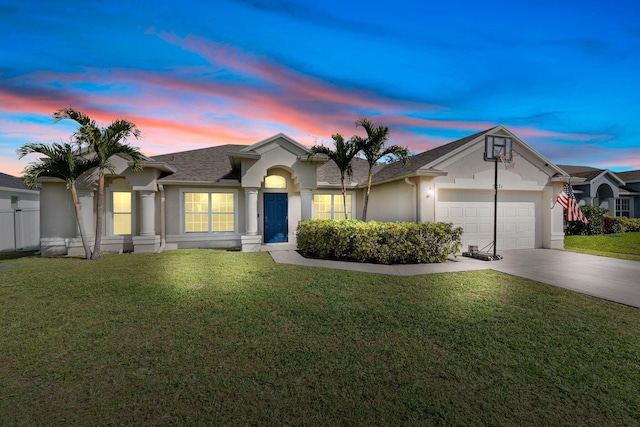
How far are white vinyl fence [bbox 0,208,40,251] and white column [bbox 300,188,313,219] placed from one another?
44.8 feet

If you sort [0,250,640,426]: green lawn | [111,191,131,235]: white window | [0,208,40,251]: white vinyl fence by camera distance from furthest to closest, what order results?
[0,208,40,251]: white vinyl fence < [111,191,131,235]: white window < [0,250,640,426]: green lawn

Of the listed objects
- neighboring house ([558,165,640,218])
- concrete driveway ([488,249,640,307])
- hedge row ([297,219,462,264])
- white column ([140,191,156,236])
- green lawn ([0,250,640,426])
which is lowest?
concrete driveway ([488,249,640,307])

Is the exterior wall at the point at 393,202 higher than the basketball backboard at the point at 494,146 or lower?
lower

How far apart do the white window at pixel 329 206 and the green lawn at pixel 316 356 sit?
8400mm

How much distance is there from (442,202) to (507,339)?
8205 millimetres

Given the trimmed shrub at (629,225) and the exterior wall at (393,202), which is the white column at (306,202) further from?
the trimmed shrub at (629,225)

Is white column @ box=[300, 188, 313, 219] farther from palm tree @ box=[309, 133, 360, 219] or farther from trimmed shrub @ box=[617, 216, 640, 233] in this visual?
trimmed shrub @ box=[617, 216, 640, 233]

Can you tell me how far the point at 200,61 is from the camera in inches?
387

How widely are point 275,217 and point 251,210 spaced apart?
1500mm

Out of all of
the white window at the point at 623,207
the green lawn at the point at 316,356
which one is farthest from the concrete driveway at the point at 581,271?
the white window at the point at 623,207

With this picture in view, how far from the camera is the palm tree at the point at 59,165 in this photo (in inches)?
388

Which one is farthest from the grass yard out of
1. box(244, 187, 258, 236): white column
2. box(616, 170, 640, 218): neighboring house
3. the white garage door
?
box(244, 187, 258, 236): white column

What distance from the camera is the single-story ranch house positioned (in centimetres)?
1147

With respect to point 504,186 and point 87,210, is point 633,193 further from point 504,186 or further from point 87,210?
point 87,210
